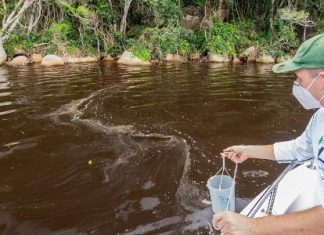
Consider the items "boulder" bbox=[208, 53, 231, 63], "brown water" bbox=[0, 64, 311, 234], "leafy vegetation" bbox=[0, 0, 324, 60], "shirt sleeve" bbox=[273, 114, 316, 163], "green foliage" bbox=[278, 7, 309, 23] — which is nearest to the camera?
"shirt sleeve" bbox=[273, 114, 316, 163]

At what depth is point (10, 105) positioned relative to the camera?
8477 millimetres

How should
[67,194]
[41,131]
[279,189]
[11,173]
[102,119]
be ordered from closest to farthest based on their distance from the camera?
[279,189]
[67,194]
[11,173]
[41,131]
[102,119]

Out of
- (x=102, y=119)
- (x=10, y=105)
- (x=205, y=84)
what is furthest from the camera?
(x=205, y=84)

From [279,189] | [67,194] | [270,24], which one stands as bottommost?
[67,194]

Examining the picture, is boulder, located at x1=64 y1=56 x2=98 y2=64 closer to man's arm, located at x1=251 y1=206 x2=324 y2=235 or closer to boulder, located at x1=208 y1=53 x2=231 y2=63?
boulder, located at x1=208 y1=53 x2=231 y2=63

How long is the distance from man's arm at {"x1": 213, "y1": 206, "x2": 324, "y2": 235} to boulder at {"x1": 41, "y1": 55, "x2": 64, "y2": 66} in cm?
1530

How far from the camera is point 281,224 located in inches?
82.0

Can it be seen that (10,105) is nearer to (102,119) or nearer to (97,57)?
(102,119)

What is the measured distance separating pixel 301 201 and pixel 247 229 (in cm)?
94

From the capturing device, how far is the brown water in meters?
3.92

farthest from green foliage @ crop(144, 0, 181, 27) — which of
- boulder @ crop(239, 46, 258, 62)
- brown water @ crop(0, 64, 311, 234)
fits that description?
brown water @ crop(0, 64, 311, 234)

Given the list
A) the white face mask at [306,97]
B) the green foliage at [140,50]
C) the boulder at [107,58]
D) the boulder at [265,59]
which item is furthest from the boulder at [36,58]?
the white face mask at [306,97]

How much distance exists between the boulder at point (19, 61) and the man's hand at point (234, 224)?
51.3 feet

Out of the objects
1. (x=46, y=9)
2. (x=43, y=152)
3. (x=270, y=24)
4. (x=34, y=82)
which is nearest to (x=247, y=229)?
(x=43, y=152)
